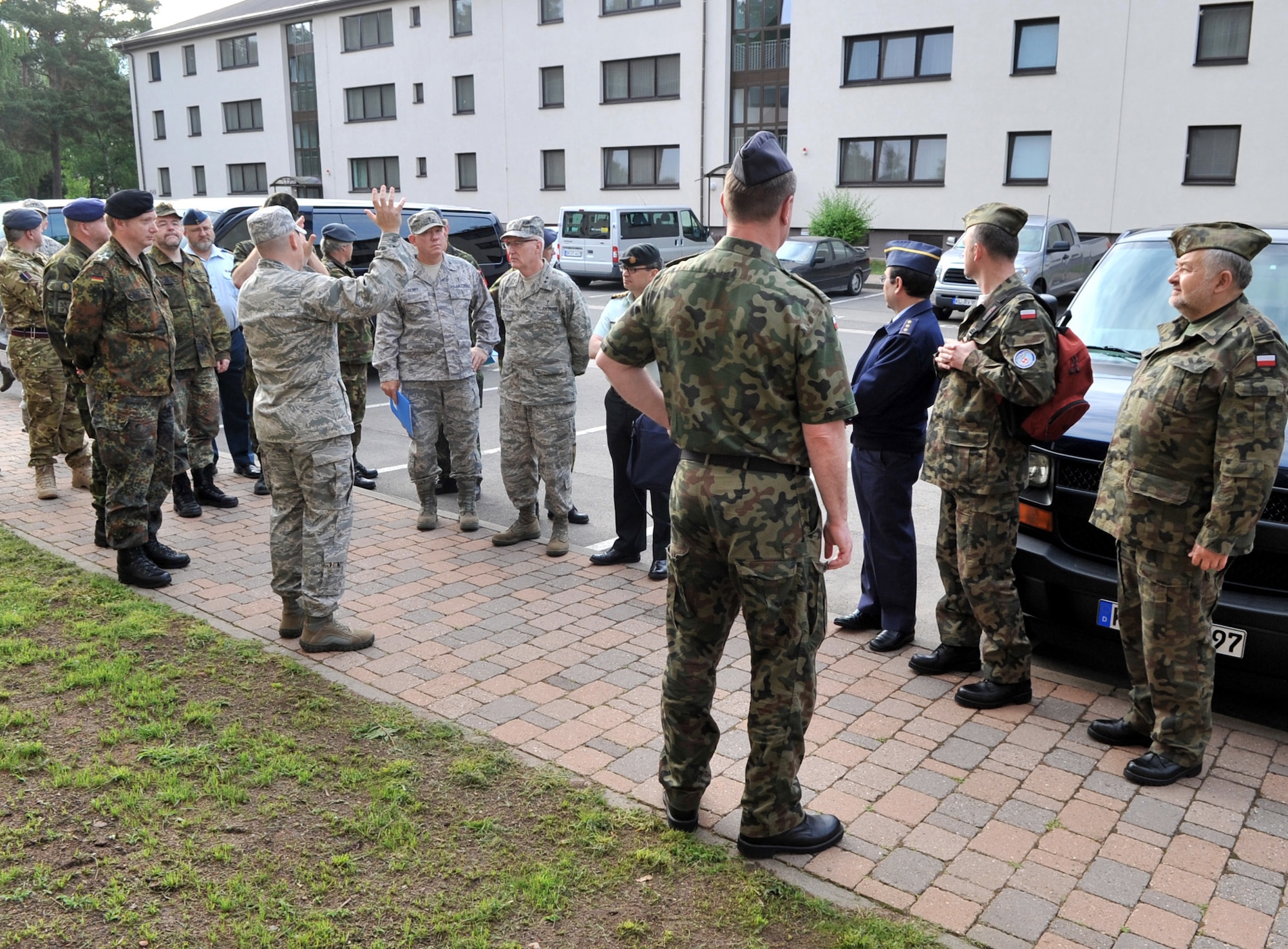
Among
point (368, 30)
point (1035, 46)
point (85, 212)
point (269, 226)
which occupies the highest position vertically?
point (368, 30)

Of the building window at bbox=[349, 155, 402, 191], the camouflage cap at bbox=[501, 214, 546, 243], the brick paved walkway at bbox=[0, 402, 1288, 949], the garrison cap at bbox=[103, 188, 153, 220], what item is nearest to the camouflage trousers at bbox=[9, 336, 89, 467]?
the brick paved walkway at bbox=[0, 402, 1288, 949]

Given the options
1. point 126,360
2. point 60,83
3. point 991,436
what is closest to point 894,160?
point 126,360

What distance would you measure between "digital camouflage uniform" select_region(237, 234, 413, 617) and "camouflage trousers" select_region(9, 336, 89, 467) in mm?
3757

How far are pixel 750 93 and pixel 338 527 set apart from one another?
31.8 m

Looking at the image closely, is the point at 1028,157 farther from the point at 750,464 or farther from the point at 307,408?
the point at 750,464

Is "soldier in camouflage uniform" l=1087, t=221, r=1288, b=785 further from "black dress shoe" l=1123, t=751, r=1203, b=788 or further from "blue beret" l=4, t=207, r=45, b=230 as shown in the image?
"blue beret" l=4, t=207, r=45, b=230

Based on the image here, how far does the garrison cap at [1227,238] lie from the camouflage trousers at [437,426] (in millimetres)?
4721

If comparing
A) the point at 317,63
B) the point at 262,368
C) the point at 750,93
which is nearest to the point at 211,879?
the point at 262,368

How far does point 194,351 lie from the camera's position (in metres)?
7.41

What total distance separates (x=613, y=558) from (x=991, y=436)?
9.40ft

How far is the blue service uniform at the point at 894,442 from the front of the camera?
4.86 m

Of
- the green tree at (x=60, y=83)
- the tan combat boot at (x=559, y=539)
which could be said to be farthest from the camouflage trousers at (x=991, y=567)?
the green tree at (x=60, y=83)

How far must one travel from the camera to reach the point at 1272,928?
3.11 metres

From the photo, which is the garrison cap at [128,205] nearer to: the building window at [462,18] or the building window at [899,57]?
the building window at [899,57]
